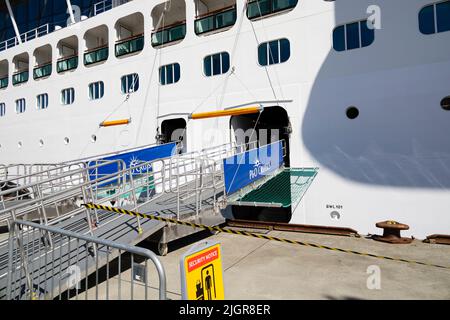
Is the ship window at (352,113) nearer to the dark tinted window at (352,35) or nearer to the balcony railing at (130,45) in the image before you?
the dark tinted window at (352,35)

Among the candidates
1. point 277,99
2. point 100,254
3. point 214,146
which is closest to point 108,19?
point 214,146

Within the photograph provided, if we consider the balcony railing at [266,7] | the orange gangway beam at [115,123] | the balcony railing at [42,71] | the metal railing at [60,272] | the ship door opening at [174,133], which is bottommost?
the metal railing at [60,272]

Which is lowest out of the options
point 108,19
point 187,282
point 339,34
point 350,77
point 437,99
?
point 187,282

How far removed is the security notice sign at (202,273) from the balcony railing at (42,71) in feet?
53.3

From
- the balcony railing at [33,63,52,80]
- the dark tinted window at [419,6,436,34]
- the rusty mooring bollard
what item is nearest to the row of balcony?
the balcony railing at [33,63,52,80]

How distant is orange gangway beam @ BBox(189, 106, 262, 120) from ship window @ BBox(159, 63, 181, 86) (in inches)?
73.2

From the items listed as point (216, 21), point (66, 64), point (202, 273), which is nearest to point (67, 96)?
point (66, 64)

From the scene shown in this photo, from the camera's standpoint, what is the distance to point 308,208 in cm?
818

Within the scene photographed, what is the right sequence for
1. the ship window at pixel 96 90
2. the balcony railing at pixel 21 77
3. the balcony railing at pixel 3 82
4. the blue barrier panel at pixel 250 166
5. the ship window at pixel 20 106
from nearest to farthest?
the blue barrier panel at pixel 250 166 < the ship window at pixel 96 90 < the ship window at pixel 20 106 < the balcony railing at pixel 21 77 < the balcony railing at pixel 3 82

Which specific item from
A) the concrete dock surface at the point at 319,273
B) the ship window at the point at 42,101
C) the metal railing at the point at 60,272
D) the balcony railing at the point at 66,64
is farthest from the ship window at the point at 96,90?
the metal railing at the point at 60,272

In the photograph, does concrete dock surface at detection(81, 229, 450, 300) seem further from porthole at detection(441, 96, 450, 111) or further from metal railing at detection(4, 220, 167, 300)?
porthole at detection(441, 96, 450, 111)

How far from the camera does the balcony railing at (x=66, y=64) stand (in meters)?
14.3

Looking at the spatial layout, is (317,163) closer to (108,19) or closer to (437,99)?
(437,99)
